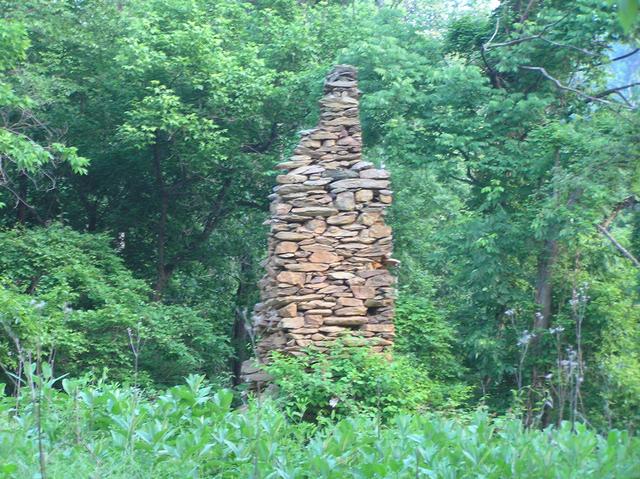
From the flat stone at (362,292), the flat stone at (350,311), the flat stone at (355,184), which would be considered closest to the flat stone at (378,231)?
the flat stone at (355,184)

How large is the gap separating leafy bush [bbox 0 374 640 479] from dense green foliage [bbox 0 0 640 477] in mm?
3002

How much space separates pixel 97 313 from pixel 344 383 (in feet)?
18.0

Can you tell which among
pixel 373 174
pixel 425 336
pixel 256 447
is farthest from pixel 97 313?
pixel 256 447

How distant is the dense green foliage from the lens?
11.8m

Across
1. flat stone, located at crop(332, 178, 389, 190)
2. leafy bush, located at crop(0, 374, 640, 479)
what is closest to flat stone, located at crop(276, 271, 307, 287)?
flat stone, located at crop(332, 178, 389, 190)

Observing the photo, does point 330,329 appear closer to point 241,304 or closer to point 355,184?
point 355,184

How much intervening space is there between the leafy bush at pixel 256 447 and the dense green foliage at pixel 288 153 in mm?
3002

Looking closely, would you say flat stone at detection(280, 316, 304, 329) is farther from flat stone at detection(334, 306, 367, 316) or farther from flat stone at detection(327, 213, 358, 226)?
flat stone at detection(327, 213, 358, 226)

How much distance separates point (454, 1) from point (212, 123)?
980 cm

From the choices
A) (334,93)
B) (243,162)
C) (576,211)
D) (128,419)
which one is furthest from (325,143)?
(243,162)

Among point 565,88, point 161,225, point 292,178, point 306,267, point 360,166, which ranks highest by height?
point 565,88

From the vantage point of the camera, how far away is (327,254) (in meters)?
9.11

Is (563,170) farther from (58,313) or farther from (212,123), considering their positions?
(58,313)

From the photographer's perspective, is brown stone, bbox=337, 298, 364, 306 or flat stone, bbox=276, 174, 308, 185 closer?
brown stone, bbox=337, 298, 364, 306
